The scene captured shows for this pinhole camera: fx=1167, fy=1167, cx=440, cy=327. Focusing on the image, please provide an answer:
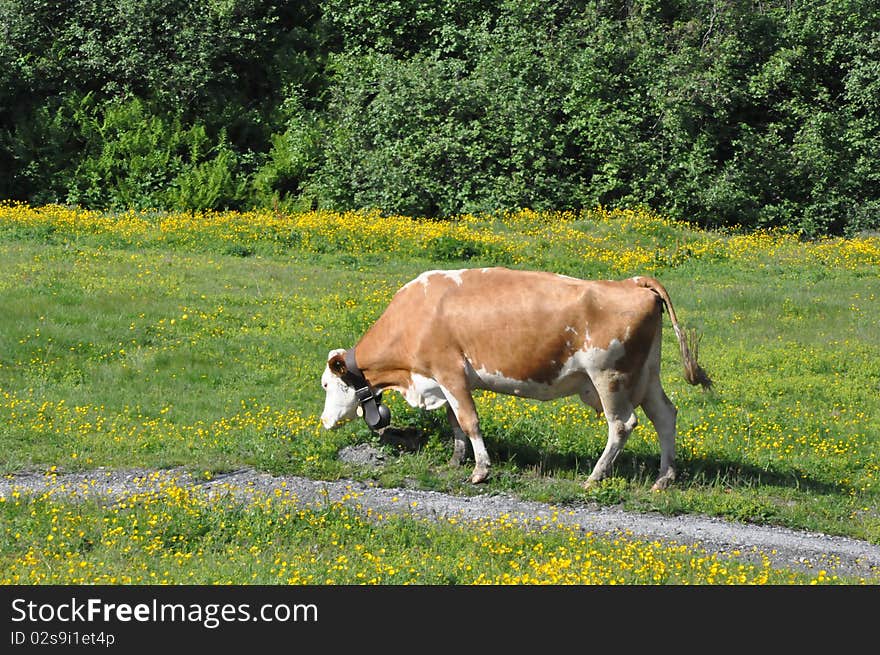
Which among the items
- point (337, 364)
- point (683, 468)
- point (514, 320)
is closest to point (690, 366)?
point (683, 468)

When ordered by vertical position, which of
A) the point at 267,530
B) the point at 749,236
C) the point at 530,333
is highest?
the point at 530,333

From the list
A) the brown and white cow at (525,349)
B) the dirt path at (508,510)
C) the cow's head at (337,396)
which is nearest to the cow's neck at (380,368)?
the brown and white cow at (525,349)

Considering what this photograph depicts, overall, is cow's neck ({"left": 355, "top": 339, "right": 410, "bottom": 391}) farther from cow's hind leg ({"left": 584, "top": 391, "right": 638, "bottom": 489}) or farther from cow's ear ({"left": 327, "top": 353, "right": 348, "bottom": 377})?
cow's hind leg ({"left": 584, "top": 391, "right": 638, "bottom": 489})

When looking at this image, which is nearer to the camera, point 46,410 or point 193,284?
point 46,410

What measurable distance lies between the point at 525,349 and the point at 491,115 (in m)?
24.3

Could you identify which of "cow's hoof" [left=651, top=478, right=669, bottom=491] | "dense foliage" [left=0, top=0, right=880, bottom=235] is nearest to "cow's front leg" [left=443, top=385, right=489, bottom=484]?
"cow's hoof" [left=651, top=478, right=669, bottom=491]

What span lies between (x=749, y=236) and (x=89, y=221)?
60.7 ft

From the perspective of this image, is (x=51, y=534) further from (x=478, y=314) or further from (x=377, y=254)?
(x=377, y=254)

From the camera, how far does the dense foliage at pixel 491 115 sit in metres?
36.4

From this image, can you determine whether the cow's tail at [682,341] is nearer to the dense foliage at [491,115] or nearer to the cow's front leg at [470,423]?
the cow's front leg at [470,423]

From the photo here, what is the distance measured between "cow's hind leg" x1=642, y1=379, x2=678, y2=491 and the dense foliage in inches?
878

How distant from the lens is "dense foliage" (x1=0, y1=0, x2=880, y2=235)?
3644 centimetres

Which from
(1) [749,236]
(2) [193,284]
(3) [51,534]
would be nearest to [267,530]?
(3) [51,534]
